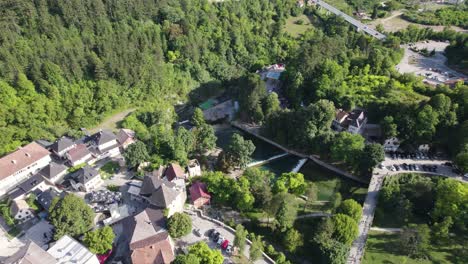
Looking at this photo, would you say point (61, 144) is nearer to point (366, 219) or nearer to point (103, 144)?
point (103, 144)

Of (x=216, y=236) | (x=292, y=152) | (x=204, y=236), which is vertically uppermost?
(x=216, y=236)

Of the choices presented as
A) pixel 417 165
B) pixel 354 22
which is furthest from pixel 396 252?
pixel 354 22

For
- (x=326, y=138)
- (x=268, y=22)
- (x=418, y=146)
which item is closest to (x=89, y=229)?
(x=326, y=138)

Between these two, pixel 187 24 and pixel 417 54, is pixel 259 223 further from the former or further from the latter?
pixel 417 54

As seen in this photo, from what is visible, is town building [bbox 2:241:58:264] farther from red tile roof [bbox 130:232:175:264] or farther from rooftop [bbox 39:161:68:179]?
rooftop [bbox 39:161:68:179]

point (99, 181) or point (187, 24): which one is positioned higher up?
point (187, 24)

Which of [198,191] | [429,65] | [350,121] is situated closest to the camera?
[198,191]
